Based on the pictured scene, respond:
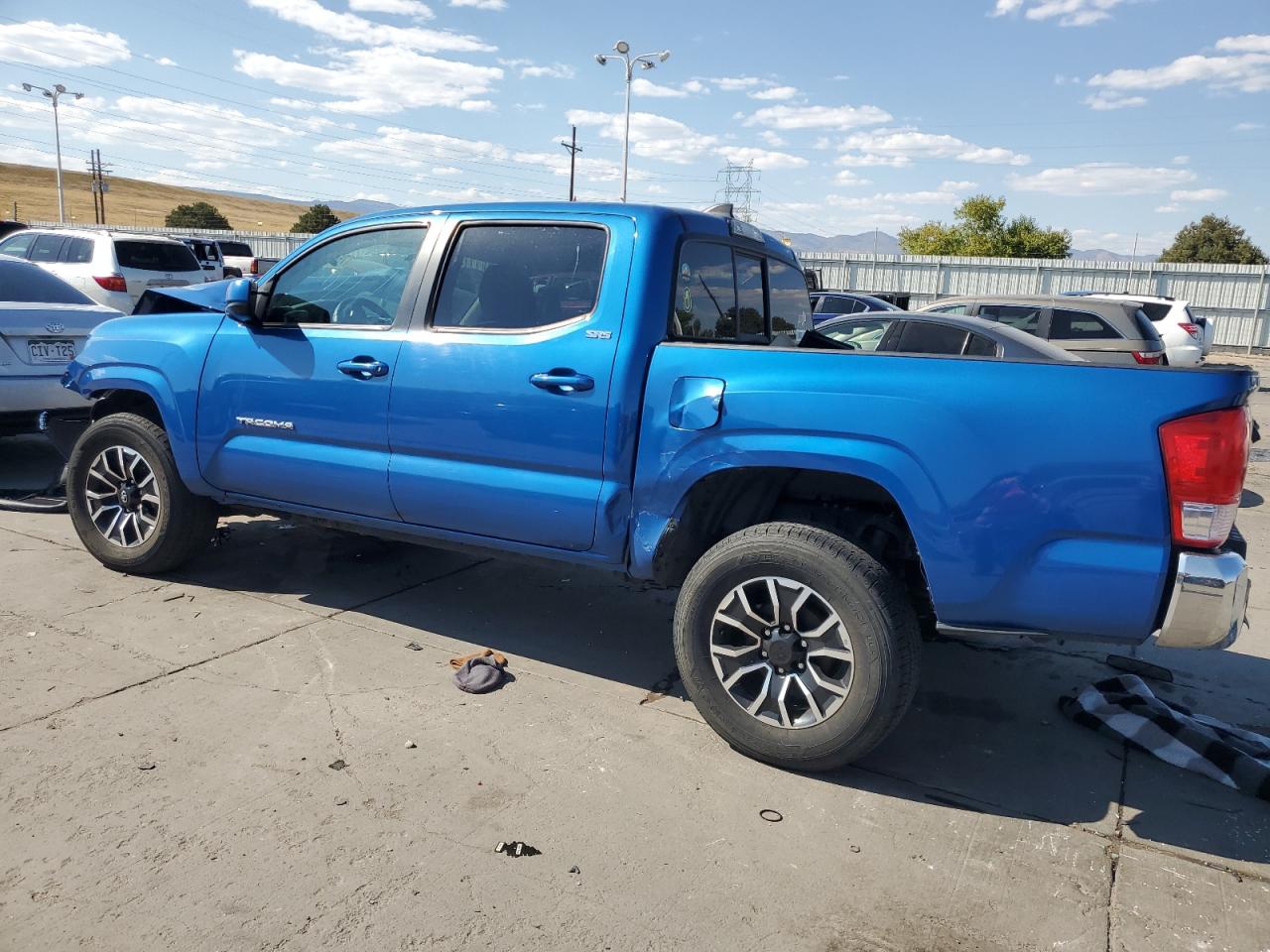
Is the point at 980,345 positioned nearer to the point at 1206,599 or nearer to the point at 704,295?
the point at 704,295

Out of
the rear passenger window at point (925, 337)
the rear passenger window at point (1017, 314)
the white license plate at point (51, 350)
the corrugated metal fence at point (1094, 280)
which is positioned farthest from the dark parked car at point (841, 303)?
the corrugated metal fence at point (1094, 280)

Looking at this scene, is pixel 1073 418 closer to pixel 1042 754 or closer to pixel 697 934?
pixel 1042 754

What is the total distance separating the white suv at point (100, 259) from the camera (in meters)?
13.2

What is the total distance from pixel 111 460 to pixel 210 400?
906mm

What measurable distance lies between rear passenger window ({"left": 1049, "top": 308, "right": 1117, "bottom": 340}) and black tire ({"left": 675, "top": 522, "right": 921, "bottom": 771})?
31.4 ft

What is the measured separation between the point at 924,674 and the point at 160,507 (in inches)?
154

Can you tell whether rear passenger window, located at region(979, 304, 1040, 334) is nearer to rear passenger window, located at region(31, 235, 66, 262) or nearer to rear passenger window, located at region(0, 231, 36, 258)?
rear passenger window, located at region(31, 235, 66, 262)

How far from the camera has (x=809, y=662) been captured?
10.5ft

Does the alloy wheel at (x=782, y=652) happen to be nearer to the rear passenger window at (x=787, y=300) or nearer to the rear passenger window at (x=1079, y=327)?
the rear passenger window at (x=787, y=300)

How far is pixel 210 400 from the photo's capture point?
4.50 meters

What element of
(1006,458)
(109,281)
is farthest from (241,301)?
(109,281)

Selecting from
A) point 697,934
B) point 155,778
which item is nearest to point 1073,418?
point 697,934

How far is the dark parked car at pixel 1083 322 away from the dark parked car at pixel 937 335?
6.68 ft

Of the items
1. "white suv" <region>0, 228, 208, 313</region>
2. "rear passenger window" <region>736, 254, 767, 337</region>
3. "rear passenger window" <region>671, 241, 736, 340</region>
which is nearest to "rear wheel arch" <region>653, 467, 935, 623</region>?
"rear passenger window" <region>671, 241, 736, 340</region>
